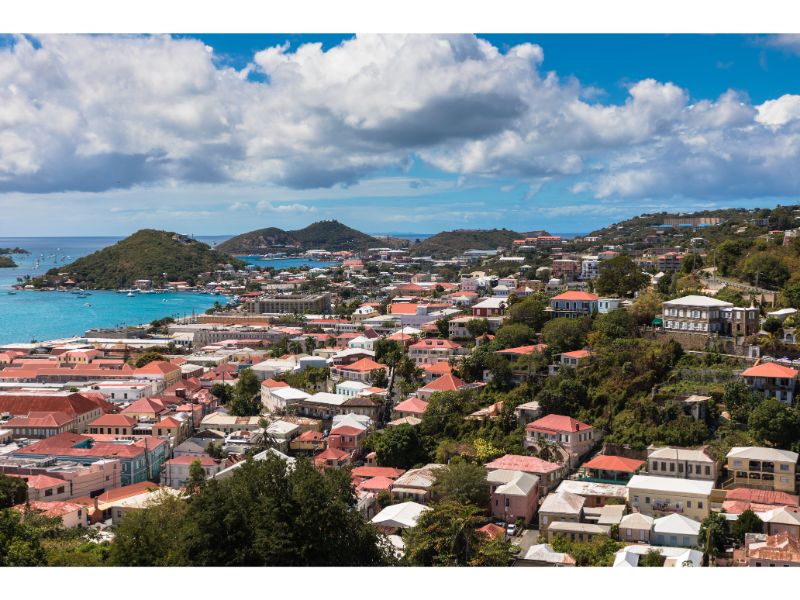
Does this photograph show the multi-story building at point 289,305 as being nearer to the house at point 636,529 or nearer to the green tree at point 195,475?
the green tree at point 195,475

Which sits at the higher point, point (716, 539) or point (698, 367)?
point (698, 367)

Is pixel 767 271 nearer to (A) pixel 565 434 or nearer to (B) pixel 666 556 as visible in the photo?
(A) pixel 565 434

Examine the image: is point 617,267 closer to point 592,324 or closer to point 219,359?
point 592,324

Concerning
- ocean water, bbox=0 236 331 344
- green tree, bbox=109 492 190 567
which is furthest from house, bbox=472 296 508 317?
ocean water, bbox=0 236 331 344

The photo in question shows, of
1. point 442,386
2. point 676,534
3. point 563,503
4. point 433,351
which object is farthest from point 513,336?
point 676,534

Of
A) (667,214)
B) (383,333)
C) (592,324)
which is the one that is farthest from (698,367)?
(667,214)
